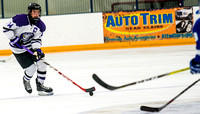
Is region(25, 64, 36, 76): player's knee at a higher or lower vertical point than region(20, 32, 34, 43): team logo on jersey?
lower

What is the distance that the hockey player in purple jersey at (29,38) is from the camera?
14.7 feet

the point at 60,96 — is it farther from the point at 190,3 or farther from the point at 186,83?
the point at 190,3

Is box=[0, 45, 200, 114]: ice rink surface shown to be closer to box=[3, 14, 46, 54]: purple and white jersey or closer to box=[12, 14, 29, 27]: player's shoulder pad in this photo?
box=[3, 14, 46, 54]: purple and white jersey

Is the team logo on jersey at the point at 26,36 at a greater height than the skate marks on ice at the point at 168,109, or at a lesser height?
greater

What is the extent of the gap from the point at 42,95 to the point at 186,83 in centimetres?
147

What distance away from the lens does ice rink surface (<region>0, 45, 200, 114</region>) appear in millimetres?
3748

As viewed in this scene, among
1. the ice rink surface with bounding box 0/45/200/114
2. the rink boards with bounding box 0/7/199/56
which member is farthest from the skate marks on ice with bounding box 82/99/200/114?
the rink boards with bounding box 0/7/199/56

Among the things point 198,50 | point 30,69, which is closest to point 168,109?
point 198,50

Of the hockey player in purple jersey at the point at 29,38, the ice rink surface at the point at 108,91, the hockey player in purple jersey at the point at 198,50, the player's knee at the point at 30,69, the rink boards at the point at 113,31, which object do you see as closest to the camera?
the hockey player in purple jersey at the point at 198,50

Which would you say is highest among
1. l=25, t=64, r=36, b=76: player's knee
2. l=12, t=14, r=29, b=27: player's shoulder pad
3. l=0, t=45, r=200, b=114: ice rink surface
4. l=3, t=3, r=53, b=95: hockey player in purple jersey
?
l=12, t=14, r=29, b=27: player's shoulder pad

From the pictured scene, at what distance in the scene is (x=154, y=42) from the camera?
10234mm

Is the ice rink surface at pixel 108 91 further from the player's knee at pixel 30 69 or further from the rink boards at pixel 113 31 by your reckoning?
the rink boards at pixel 113 31

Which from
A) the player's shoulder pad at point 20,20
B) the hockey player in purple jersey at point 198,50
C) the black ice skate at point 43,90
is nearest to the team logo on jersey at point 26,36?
the player's shoulder pad at point 20,20

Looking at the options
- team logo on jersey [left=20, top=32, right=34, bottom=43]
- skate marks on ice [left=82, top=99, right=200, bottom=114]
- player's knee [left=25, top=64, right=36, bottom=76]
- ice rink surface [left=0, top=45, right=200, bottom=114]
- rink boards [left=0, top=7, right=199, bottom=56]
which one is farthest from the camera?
rink boards [left=0, top=7, right=199, bottom=56]
